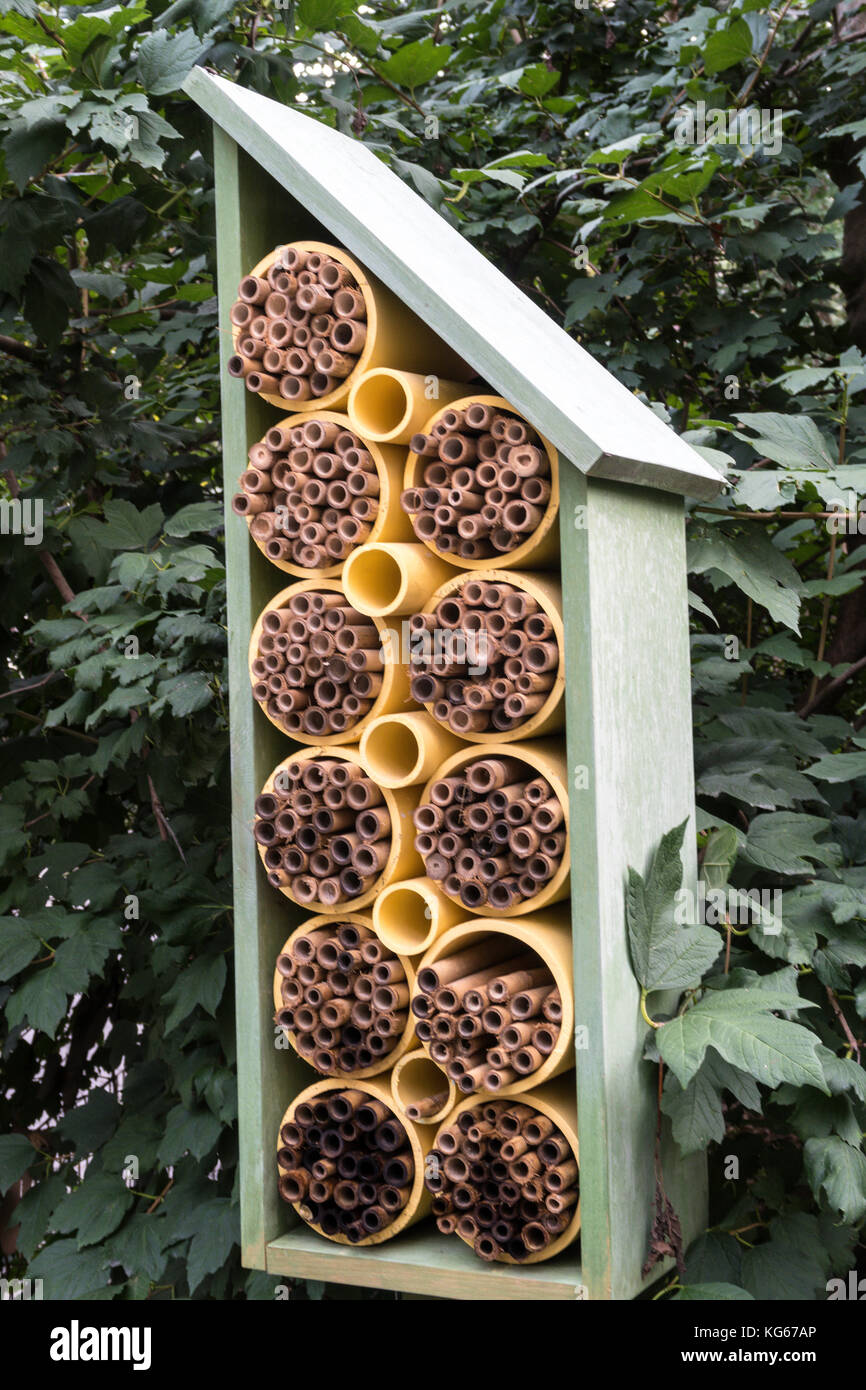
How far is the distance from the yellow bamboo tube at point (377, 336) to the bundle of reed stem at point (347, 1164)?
105 centimetres

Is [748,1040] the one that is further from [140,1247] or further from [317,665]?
[140,1247]

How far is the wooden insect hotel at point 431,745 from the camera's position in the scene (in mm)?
1727

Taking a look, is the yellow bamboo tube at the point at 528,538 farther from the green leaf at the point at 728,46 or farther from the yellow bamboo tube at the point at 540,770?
the green leaf at the point at 728,46

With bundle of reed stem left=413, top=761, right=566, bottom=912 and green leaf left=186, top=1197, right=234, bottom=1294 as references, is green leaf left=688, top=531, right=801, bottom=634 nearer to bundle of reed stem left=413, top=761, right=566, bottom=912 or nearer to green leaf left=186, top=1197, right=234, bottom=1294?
bundle of reed stem left=413, top=761, right=566, bottom=912

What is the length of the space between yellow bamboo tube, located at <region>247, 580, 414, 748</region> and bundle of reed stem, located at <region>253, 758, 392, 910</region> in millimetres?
39

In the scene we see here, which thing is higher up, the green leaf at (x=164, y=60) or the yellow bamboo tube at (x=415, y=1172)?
the green leaf at (x=164, y=60)

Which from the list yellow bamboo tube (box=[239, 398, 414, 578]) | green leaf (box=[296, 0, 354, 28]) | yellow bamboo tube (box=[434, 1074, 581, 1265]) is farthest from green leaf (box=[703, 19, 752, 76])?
yellow bamboo tube (box=[434, 1074, 581, 1265])

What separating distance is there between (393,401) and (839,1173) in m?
1.29

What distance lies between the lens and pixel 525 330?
195cm

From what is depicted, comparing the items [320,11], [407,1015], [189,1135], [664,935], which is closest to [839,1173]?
[664,935]

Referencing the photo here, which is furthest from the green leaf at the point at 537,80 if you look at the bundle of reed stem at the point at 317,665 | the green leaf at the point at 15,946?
the green leaf at the point at 15,946

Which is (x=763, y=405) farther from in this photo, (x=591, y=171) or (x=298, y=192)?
(x=298, y=192)

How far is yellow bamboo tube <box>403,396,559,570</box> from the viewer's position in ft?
5.70

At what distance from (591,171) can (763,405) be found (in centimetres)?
73
